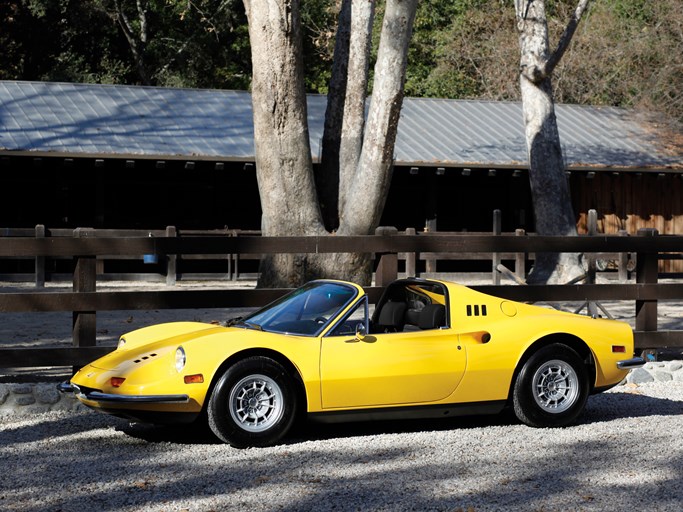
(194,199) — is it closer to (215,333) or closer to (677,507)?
(215,333)

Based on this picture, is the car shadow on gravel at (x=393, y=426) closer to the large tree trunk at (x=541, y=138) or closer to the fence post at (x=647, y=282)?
the fence post at (x=647, y=282)

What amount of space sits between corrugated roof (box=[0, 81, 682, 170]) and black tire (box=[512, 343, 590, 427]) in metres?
16.3

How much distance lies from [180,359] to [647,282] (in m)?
5.19

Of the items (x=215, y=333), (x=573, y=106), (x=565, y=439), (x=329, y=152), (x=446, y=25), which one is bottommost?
(x=565, y=439)

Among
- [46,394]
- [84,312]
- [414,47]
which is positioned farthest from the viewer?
[414,47]

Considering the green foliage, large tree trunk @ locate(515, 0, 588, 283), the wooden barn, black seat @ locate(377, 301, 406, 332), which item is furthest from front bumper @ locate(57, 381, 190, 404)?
the green foliage

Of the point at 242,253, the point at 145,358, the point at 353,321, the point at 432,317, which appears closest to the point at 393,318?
the point at 432,317

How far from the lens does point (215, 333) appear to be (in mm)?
7434

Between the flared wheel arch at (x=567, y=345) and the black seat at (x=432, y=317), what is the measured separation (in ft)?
2.19

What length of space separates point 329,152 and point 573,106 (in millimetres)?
17945

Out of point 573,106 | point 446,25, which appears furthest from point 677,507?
point 446,25

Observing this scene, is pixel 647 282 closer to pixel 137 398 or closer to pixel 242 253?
pixel 242 253

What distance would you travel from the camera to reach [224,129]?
2577 centimetres

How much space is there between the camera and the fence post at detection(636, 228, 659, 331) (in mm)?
10266
